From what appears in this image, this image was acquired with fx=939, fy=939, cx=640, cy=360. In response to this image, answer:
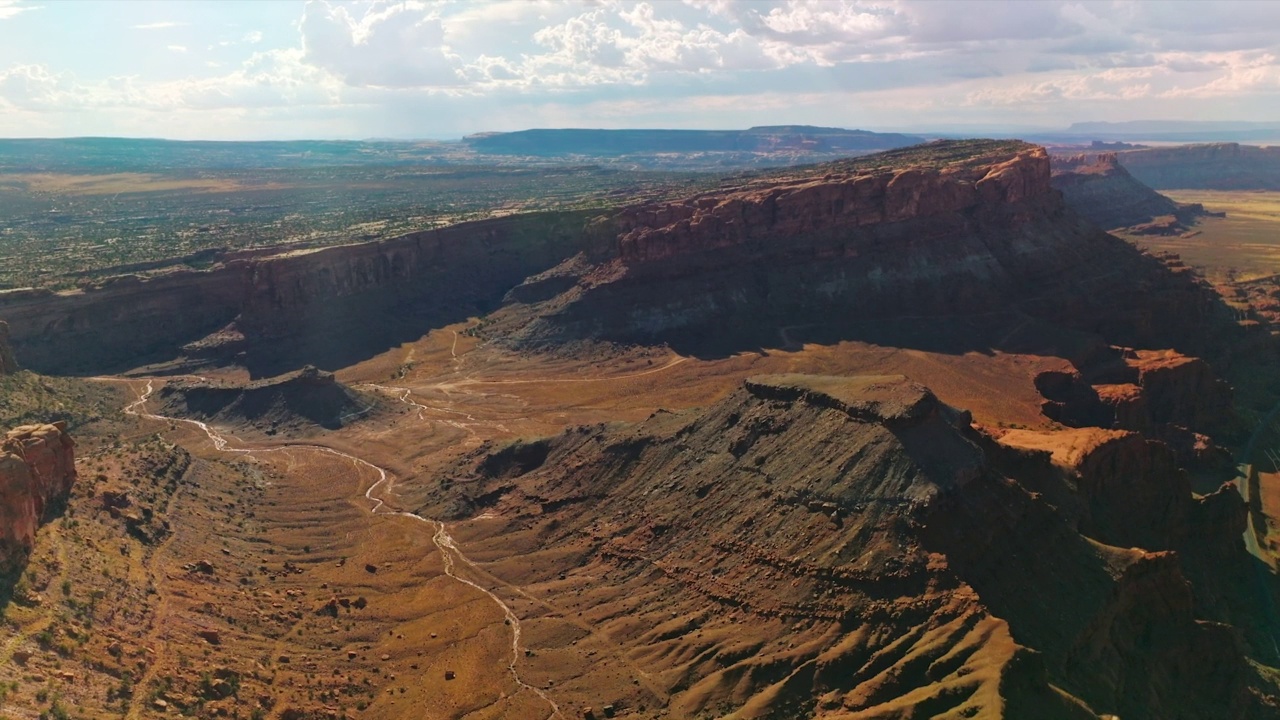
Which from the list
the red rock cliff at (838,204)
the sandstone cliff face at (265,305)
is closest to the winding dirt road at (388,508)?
the sandstone cliff face at (265,305)

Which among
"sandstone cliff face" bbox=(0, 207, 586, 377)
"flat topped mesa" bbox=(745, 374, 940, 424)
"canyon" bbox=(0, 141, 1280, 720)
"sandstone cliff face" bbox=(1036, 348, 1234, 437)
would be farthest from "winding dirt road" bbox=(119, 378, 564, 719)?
"sandstone cliff face" bbox=(1036, 348, 1234, 437)

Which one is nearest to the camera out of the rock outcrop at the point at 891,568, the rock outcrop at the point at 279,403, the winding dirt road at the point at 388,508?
the rock outcrop at the point at 891,568

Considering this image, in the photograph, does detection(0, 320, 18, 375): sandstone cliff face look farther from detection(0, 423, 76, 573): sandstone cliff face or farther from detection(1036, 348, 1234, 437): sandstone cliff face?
detection(1036, 348, 1234, 437): sandstone cliff face

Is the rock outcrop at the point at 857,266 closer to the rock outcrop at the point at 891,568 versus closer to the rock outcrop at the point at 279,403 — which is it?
the rock outcrop at the point at 279,403

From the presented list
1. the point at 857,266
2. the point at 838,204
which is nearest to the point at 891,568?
the point at 857,266

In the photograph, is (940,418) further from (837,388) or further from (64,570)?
(64,570)
